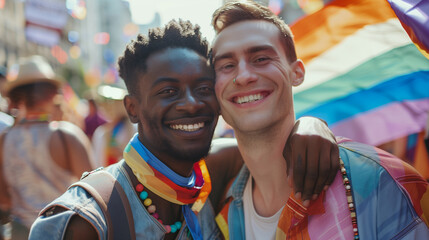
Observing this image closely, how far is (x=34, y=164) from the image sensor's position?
10.5 ft

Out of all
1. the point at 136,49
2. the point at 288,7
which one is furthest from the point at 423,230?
the point at 288,7

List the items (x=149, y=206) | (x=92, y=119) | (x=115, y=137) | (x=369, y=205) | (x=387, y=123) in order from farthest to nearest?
(x=92, y=119), (x=115, y=137), (x=387, y=123), (x=149, y=206), (x=369, y=205)

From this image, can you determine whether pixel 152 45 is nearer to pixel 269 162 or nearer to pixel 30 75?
pixel 269 162

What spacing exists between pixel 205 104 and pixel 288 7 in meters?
30.0

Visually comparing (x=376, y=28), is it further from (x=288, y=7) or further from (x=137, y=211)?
(x=288, y=7)

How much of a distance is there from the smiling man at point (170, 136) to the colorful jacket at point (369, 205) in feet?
0.55

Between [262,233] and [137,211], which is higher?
[137,211]

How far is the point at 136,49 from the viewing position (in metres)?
2.20

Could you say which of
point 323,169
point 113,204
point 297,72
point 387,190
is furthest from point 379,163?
point 113,204

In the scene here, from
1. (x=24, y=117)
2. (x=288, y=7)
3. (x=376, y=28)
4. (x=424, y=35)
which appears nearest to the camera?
(x=424, y=35)

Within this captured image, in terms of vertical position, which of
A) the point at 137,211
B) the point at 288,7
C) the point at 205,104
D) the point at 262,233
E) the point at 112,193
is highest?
the point at 205,104

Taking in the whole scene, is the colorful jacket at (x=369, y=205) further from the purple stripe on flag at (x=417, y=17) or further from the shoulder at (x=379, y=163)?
the purple stripe on flag at (x=417, y=17)

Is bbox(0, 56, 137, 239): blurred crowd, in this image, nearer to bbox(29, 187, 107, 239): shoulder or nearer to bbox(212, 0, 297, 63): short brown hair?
bbox(29, 187, 107, 239): shoulder

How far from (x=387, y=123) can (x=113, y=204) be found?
2.48 metres
